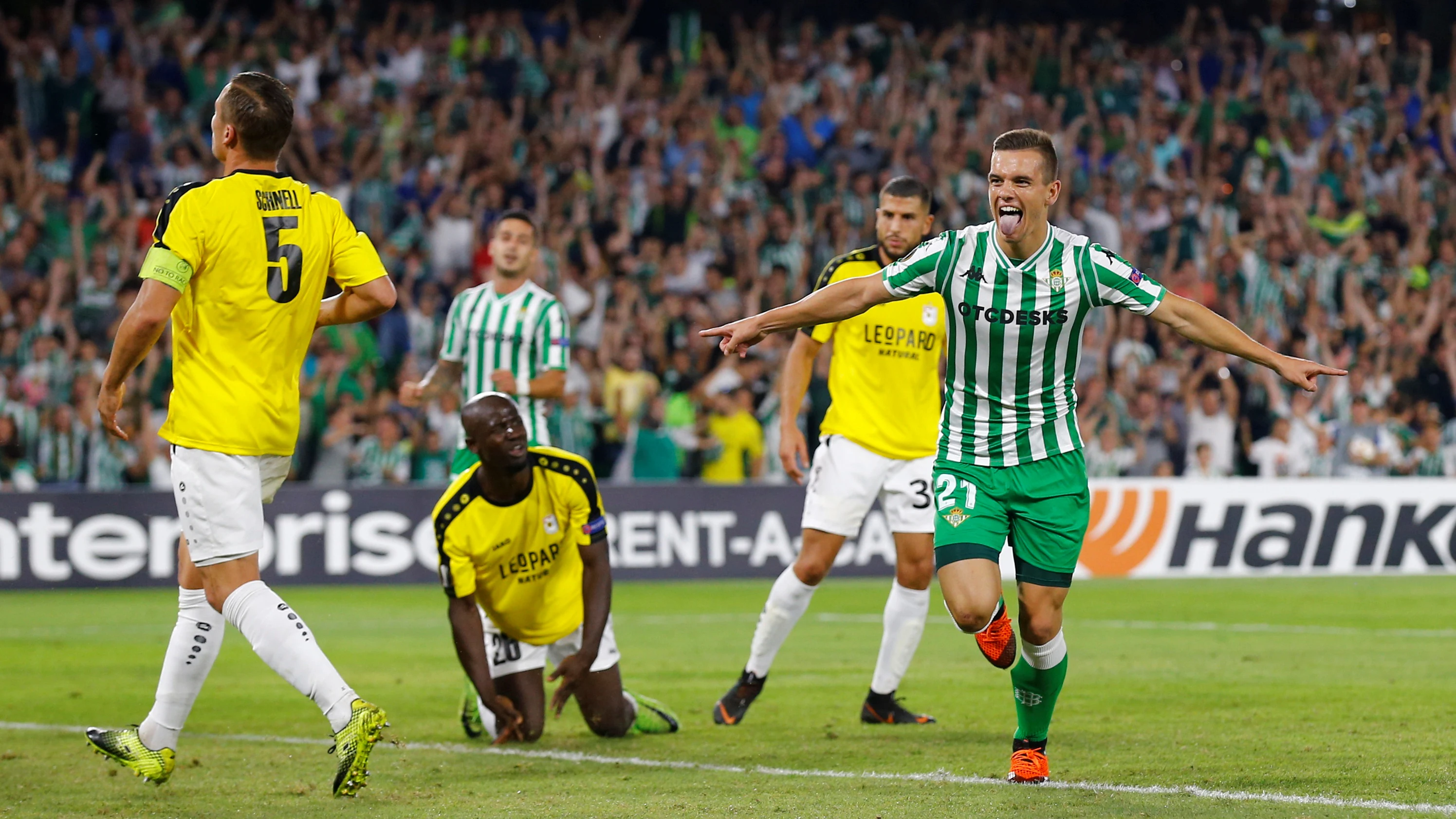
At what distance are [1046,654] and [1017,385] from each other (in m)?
0.96

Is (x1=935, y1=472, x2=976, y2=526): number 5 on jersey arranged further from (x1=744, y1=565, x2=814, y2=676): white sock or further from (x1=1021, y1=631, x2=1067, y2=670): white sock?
(x1=744, y1=565, x2=814, y2=676): white sock

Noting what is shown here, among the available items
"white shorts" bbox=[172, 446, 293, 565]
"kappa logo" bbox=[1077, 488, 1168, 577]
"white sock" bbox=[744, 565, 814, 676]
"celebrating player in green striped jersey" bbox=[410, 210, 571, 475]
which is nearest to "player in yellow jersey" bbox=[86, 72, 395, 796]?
"white shorts" bbox=[172, 446, 293, 565]

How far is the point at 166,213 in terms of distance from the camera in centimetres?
543

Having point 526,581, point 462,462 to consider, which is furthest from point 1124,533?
point 526,581

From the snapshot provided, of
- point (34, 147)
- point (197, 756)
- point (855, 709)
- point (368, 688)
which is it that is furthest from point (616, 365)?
point (197, 756)

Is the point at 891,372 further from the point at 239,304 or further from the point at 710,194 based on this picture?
the point at 710,194

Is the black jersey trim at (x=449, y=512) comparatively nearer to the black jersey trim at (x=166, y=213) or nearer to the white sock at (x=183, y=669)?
the white sock at (x=183, y=669)

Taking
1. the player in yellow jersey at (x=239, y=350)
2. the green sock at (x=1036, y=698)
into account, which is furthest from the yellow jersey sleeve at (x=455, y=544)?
the green sock at (x=1036, y=698)

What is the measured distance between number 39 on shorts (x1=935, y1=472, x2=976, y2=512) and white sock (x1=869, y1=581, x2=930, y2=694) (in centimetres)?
171

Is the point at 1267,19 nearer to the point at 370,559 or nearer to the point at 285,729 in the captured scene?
the point at 370,559

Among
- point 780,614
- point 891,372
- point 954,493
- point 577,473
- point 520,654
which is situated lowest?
point 520,654

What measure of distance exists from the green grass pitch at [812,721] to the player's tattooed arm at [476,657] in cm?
23

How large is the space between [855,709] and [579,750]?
1.70 m

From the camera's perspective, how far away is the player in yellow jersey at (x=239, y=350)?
5367 millimetres
